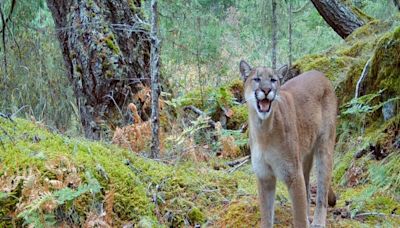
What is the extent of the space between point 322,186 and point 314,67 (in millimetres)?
4132

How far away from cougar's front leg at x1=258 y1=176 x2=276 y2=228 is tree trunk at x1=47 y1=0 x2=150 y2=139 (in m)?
3.26

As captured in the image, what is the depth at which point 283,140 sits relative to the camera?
4.24 m


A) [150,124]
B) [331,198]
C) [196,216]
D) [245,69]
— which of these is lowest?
[331,198]

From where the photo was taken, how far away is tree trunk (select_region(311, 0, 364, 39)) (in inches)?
394

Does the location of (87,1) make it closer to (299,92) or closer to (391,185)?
(299,92)

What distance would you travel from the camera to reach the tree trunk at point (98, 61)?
289 inches

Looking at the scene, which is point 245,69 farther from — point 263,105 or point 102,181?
point 102,181

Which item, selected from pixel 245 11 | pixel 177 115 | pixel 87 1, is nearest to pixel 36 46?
pixel 87 1

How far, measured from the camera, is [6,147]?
4230 millimetres

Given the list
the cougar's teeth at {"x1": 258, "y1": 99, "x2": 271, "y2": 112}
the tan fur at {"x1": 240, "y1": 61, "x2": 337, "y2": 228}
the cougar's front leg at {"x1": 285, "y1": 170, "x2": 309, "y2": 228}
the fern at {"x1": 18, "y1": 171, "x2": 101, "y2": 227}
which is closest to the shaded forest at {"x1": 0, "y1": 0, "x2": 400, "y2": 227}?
the fern at {"x1": 18, "y1": 171, "x2": 101, "y2": 227}

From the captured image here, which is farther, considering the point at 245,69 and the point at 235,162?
the point at 235,162

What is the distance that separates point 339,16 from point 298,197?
671 centimetres

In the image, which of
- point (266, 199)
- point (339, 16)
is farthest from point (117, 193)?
point (339, 16)

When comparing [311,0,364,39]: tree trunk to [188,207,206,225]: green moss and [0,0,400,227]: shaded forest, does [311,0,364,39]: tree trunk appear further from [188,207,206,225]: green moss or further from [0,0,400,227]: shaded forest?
[188,207,206,225]: green moss
